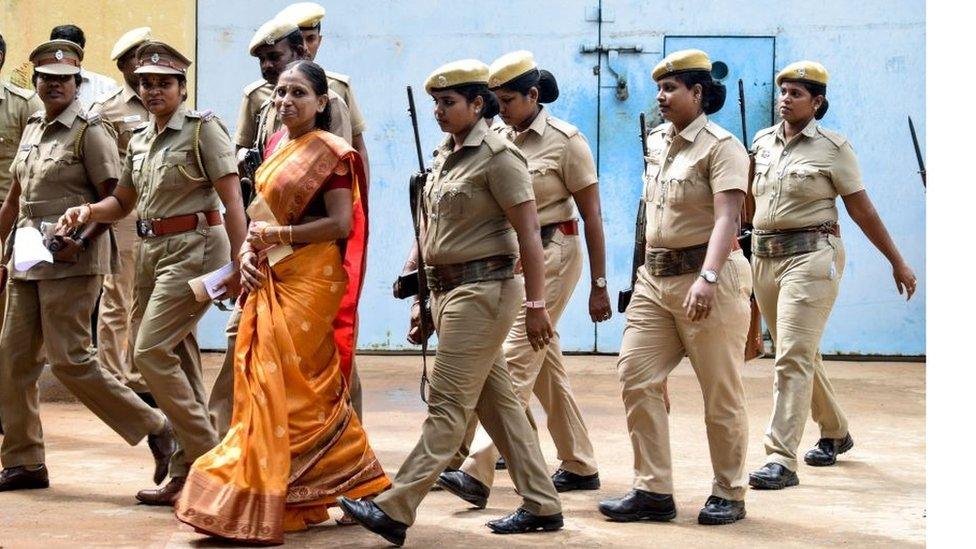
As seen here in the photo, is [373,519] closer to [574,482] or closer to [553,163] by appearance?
[574,482]

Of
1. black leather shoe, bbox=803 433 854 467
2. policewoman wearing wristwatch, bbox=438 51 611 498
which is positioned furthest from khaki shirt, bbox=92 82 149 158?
black leather shoe, bbox=803 433 854 467

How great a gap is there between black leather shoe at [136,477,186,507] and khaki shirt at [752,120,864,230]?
328 centimetres

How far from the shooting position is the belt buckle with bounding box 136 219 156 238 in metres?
6.91

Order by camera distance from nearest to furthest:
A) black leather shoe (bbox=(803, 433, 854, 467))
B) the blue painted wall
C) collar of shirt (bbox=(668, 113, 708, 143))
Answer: collar of shirt (bbox=(668, 113, 708, 143)) → black leather shoe (bbox=(803, 433, 854, 467)) → the blue painted wall

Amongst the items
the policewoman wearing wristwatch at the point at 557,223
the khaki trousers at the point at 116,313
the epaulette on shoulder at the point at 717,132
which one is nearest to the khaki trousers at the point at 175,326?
the policewoman wearing wristwatch at the point at 557,223

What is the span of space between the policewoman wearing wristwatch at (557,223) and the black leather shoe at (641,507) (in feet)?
2.35

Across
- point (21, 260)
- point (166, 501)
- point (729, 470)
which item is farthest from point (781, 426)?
point (21, 260)

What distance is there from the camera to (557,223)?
7383 millimetres

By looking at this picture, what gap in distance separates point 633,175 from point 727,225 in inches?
232

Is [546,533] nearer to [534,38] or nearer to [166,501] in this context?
[166,501]

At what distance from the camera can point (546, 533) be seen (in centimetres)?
626

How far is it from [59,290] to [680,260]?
2.80 meters

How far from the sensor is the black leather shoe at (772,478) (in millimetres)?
7465

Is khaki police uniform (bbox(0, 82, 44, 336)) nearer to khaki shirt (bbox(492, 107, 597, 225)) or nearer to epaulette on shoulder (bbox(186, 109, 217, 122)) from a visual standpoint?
epaulette on shoulder (bbox(186, 109, 217, 122))
